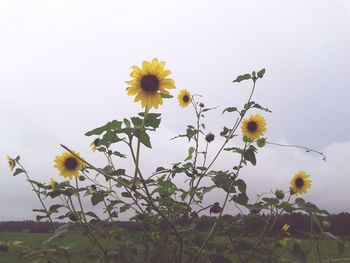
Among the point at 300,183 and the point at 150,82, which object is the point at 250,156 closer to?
the point at 150,82

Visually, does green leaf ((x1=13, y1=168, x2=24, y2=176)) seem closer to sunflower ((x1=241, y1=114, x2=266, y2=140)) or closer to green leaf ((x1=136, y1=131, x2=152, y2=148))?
sunflower ((x1=241, y1=114, x2=266, y2=140))

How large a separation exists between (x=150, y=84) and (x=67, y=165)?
1.89 m

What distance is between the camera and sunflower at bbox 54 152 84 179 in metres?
3.74

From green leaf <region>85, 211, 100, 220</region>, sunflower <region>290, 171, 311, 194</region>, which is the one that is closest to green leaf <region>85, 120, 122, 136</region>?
green leaf <region>85, 211, 100, 220</region>

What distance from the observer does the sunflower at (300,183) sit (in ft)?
14.6

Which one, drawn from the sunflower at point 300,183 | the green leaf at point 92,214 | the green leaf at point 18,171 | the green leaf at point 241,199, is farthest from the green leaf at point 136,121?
the sunflower at point 300,183

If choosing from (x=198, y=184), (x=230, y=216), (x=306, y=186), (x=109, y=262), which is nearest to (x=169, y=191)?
(x=198, y=184)

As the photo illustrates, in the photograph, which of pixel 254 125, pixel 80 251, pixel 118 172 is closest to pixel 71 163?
pixel 80 251

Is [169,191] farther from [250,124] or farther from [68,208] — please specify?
[250,124]

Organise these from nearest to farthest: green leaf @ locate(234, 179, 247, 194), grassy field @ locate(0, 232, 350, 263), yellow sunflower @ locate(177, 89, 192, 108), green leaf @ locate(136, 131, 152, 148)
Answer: green leaf @ locate(136, 131, 152, 148) < green leaf @ locate(234, 179, 247, 194) < grassy field @ locate(0, 232, 350, 263) < yellow sunflower @ locate(177, 89, 192, 108)

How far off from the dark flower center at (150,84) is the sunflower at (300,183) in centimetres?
273

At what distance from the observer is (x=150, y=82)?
2250 mm

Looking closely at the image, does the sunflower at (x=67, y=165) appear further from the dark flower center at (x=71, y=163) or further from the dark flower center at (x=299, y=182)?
the dark flower center at (x=299, y=182)

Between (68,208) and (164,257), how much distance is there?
3.91 ft
